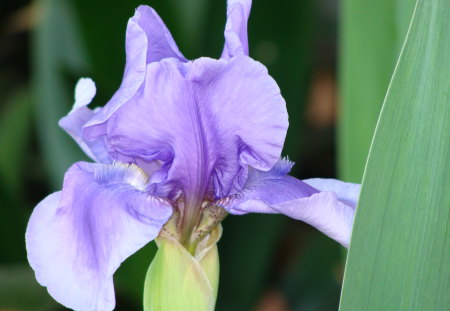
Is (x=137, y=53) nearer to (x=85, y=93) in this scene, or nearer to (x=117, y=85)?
(x=85, y=93)

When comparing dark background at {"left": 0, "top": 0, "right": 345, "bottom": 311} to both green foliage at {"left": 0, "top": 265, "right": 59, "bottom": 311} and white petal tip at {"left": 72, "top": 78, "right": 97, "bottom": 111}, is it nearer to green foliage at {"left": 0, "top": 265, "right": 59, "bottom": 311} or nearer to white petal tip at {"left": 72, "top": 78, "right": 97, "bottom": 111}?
green foliage at {"left": 0, "top": 265, "right": 59, "bottom": 311}

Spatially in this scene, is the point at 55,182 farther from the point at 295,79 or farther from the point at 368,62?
the point at 368,62

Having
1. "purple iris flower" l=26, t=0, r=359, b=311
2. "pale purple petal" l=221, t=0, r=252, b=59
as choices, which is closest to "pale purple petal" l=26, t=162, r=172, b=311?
"purple iris flower" l=26, t=0, r=359, b=311

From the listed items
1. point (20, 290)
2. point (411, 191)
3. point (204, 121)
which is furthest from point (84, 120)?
point (20, 290)

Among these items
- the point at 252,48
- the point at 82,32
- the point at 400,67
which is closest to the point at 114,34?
the point at 82,32

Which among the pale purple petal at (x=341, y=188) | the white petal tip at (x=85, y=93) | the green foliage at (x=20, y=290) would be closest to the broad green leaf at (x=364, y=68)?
the pale purple petal at (x=341, y=188)

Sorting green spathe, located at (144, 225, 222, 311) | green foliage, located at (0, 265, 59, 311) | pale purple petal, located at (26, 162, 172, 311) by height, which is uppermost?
pale purple petal, located at (26, 162, 172, 311)
